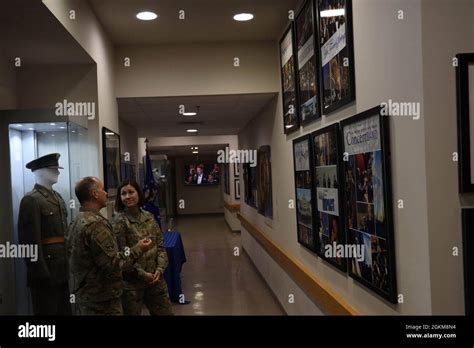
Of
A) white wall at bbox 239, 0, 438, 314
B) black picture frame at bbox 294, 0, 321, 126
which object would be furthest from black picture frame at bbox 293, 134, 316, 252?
white wall at bbox 239, 0, 438, 314

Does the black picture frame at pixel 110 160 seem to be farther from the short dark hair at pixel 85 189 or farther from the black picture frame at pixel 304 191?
the black picture frame at pixel 304 191

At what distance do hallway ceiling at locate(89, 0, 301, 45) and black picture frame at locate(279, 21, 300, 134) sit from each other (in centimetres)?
19

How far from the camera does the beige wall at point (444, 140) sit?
5.01 ft

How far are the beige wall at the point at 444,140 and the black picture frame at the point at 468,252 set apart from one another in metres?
0.04

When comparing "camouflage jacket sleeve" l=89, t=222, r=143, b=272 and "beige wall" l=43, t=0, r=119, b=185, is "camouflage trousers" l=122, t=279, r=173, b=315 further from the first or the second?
"beige wall" l=43, t=0, r=119, b=185

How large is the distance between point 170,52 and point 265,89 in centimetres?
107

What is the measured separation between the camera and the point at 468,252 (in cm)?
147

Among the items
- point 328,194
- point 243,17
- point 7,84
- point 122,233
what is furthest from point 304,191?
point 7,84

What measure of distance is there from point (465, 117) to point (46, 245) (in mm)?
2803

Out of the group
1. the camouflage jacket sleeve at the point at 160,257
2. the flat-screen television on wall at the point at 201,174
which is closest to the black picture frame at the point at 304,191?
the camouflage jacket sleeve at the point at 160,257

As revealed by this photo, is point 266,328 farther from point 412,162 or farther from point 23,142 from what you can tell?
point 23,142

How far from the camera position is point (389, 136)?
188cm

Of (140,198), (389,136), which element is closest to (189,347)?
(389,136)

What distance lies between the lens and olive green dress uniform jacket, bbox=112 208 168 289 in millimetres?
2746
